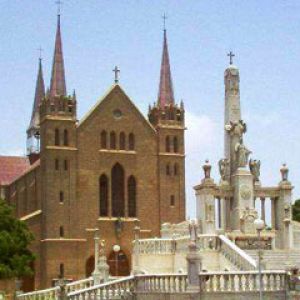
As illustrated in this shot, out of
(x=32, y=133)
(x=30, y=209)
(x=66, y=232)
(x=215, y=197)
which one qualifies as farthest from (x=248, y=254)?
(x=32, y=133)

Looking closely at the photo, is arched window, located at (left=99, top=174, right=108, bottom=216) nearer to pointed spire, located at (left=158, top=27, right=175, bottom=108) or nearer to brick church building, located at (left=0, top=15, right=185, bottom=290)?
brick church building, located at (left=0, top=15, right=185, bottom=290)

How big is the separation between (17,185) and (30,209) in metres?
5.14

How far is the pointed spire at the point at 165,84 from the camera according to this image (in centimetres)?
7725

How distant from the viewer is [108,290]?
1228 inches

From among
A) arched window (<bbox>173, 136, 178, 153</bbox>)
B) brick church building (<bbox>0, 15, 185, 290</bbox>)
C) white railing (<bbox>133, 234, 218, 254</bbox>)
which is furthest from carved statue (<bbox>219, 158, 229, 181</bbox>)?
arched window (<bbox>173, 136, 178, 153</bbox>)

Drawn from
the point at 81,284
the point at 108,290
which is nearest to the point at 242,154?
the point at 81,284

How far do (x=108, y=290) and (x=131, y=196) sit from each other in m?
42.9

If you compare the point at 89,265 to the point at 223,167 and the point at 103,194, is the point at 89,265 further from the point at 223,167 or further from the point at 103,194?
the point at 223,167

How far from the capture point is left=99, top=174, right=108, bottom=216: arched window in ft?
239

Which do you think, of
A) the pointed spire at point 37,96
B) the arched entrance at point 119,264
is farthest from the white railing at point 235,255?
the pointed spire at point 37,96

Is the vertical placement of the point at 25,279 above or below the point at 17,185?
below

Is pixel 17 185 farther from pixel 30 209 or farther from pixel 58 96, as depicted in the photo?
pixel 58 96

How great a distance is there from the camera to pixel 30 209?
3036 inches

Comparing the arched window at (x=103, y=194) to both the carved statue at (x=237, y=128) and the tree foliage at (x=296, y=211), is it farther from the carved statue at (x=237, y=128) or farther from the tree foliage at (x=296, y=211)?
the carved statue at (x=237, y=128)
